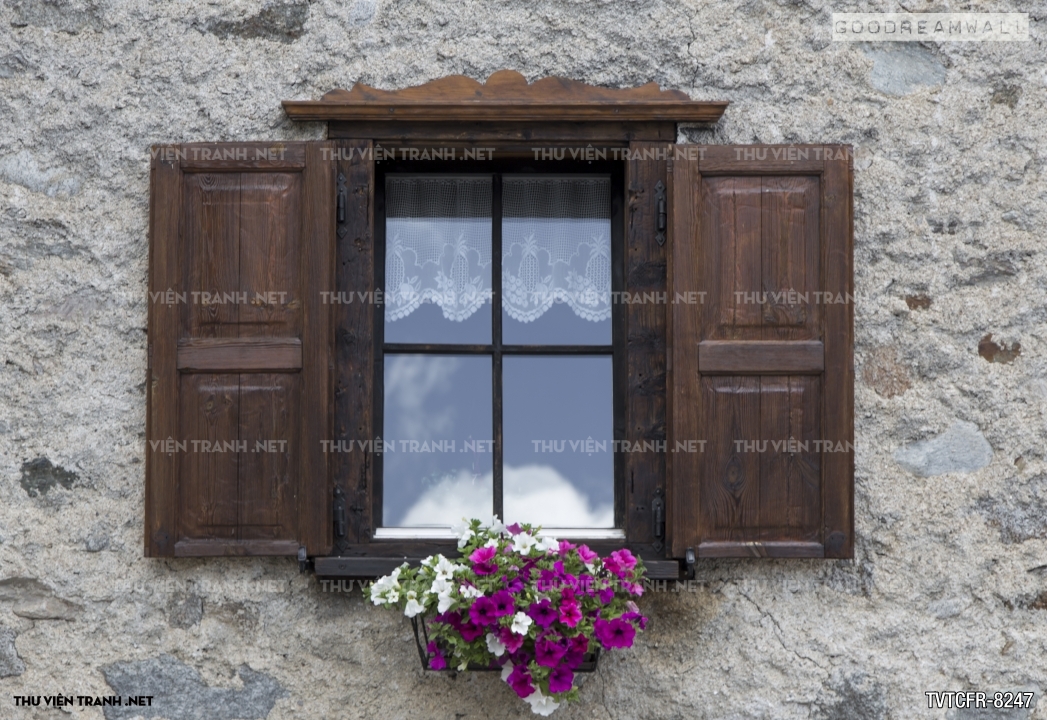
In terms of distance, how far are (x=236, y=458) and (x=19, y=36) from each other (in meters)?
1.44

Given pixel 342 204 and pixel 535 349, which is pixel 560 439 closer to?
pixel 535 349

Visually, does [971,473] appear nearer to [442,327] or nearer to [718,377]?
[718,377]

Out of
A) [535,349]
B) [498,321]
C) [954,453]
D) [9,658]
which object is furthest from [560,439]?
[9,658]

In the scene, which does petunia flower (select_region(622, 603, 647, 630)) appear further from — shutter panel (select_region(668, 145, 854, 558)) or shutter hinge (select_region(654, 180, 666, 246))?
shutter hinge (select_region(654, 180, 666, 246))

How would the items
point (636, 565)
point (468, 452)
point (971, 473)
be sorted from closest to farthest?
1. point (636, 565)
2. point (971, 473)
3. point (468, 452)

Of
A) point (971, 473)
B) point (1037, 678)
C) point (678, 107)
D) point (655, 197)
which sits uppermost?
point (678, 107)

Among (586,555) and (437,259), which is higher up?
(437,259)

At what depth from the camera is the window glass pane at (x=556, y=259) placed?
3.11 metres

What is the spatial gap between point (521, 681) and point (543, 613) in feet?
0.63

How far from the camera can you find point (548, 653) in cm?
255

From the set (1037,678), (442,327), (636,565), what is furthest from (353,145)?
(1037,678)

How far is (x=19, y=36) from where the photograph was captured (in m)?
3.01

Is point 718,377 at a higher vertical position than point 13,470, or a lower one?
higher

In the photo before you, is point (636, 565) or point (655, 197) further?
point (655, 197)
